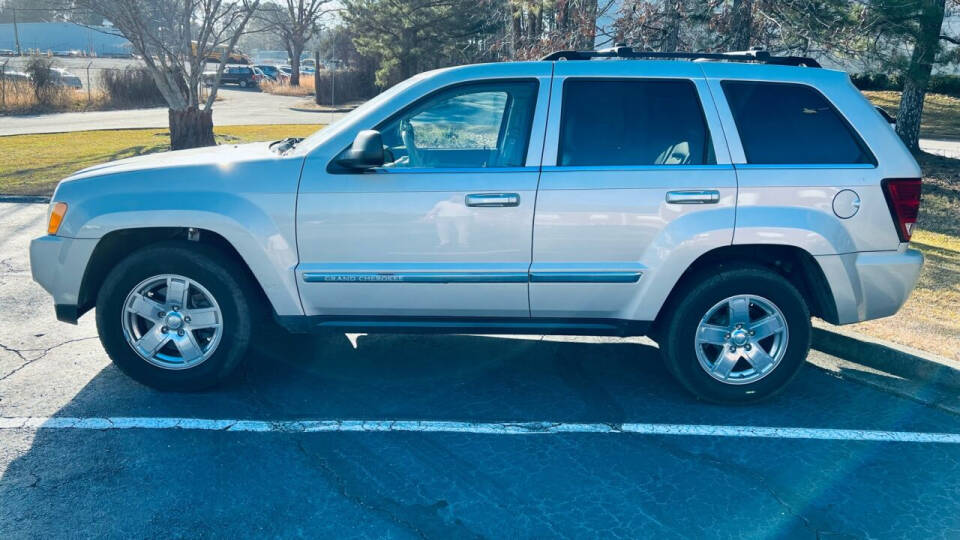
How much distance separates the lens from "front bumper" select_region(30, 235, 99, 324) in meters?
4.37

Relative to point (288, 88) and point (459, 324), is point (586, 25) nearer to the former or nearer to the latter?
point (459, 324)

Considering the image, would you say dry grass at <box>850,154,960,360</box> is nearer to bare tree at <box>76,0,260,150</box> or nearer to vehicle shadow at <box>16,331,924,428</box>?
vehicle shadow at <box>16,331,924,428</box>

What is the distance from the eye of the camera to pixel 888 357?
5172mm

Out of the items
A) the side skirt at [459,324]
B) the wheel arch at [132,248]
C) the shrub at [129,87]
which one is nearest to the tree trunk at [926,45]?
the side skirt at [459,324]

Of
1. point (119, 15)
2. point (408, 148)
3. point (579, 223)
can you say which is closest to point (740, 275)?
point (579, 223)

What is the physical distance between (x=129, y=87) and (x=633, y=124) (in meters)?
33.3

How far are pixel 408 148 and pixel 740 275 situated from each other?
2120 millimetres

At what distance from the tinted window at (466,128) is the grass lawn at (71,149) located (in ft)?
27.7

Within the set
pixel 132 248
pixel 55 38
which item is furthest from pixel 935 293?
pixel 55 38

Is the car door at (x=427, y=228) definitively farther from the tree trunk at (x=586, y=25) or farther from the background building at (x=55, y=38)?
the background building at (x=55, y=38)

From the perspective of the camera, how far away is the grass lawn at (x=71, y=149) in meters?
12.2

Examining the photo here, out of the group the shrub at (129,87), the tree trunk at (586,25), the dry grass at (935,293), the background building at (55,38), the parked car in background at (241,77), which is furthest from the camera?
the background building at (55,38)

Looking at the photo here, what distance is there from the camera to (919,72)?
11500 millimetres

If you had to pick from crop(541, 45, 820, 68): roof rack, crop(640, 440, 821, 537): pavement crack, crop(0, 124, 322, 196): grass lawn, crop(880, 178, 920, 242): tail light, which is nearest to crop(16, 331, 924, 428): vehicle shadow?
crop(640, 440, 821, 537): pavement crack
